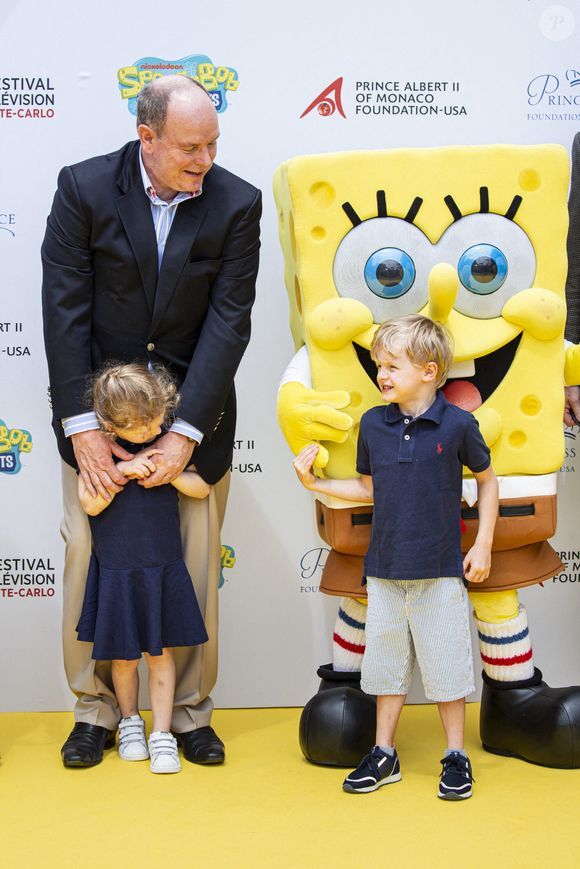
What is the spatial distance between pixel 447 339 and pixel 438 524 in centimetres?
40

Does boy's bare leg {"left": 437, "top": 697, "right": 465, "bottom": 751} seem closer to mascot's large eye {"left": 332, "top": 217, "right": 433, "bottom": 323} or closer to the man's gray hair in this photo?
mascot's large eye {"left": 332, "top": 217, "right": 433, "bottom": 323}

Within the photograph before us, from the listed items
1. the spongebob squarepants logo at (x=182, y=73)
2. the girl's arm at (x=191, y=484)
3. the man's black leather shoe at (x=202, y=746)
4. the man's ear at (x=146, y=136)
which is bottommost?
the man's black leather shoe at (x=202, y=746)

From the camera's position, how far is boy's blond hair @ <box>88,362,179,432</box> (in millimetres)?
2340

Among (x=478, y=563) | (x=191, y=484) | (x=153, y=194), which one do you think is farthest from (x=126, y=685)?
(x=153, y=194)

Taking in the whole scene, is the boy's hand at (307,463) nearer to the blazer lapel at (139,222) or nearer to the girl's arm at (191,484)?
the girl's arm at (191,484)

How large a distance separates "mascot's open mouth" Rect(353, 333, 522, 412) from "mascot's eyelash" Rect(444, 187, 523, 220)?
0.28 meters

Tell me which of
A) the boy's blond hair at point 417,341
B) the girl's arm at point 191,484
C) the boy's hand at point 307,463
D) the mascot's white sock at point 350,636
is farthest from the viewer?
the mascot's white sock at point 350,636

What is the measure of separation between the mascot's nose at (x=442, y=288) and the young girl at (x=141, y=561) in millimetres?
615

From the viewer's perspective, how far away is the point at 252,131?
114 inches

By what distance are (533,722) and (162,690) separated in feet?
2.83

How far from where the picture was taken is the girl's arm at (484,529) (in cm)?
235

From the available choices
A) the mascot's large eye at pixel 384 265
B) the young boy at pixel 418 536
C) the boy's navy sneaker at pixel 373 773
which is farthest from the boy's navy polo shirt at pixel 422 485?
the boy's navy sneaker at pixel 373 773

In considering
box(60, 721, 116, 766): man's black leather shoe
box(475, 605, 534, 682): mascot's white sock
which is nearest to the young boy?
box(475, 605, 534, 682): mascot's white sock

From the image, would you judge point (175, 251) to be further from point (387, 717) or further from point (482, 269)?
point (387, 717)
